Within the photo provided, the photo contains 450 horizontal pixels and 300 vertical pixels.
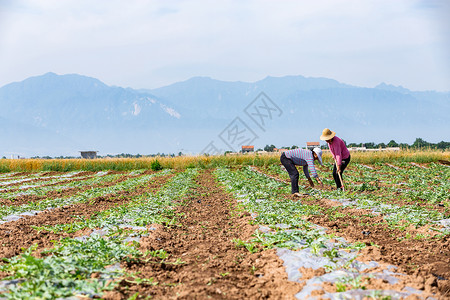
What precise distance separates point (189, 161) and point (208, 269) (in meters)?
29.4

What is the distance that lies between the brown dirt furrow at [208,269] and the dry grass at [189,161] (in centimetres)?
2536

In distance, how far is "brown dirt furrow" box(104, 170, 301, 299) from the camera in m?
4.34

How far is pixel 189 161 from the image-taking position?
3450 centimetres

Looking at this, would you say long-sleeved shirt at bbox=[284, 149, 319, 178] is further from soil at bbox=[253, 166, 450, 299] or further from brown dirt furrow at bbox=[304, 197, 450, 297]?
brown dirt furrow at bbox=[304, 197, 450, 297]

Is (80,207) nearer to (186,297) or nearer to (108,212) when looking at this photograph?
(108,212)

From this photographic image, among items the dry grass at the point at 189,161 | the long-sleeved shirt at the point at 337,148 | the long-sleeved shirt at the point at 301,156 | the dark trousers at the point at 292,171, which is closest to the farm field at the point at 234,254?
the long-sleeved shirt at the point at 301,156

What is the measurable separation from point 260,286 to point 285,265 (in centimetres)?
61

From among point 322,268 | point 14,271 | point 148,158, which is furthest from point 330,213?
point 148,158

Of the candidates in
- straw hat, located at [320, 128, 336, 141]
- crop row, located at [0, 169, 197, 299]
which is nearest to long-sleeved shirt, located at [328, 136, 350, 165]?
straw hat, located at [320, 128, 336, 141]

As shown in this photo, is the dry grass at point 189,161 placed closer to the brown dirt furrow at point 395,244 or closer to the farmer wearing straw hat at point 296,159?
the farmer wearing straw hat at point 296,159

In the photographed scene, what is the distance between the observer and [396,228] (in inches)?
308

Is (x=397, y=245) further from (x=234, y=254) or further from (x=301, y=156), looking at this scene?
(x=301, y=156)

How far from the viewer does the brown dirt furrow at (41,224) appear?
645 centimetres

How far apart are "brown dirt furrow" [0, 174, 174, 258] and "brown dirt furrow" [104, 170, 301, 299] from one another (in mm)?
1731
